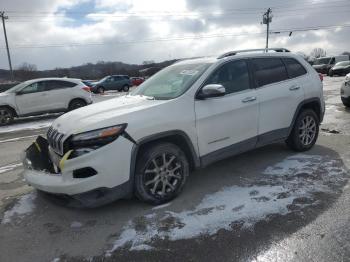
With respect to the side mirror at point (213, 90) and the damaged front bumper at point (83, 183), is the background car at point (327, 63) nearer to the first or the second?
the side mirror at point (213, 90)

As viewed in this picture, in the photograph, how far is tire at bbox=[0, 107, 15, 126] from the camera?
12.5m

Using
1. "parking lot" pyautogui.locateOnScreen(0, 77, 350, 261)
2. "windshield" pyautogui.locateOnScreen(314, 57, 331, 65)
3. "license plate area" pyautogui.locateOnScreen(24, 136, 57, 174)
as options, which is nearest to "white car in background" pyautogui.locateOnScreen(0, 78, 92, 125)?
"parking lot" pyautogui.locateOnScreen(0, 77, 350, 261)

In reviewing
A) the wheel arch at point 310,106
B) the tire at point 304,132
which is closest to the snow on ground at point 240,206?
the tire at point 304,132

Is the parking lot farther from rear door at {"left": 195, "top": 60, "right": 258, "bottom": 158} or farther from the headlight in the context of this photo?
the headlight

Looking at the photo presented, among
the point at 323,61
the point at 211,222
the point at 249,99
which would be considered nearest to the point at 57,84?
the point at 249,99

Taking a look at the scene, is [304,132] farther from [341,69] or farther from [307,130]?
[341,69]

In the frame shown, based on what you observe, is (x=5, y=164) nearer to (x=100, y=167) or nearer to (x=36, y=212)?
(x=36, y=212)

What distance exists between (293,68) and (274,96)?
2.84ft

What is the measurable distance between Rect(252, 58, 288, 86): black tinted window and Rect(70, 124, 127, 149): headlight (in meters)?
2.44

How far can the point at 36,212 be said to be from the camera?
418 cm

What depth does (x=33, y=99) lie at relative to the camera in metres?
13.0

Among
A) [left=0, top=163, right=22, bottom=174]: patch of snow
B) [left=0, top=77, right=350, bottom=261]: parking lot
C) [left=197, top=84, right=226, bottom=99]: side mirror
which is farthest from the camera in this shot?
[left=0, top=163, right=22, bottom=174]: patch of snow

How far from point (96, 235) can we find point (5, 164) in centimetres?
382

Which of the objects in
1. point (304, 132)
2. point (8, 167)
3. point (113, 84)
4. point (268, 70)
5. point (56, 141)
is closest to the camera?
point (56, 141)
